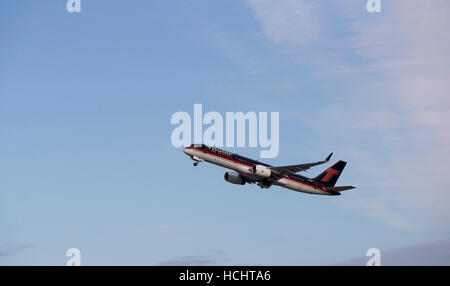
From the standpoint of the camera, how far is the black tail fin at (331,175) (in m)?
132

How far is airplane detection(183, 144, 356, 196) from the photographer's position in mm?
112875

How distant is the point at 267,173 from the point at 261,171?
132 centimetres

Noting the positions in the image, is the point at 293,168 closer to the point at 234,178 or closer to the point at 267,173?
the point at 267,173

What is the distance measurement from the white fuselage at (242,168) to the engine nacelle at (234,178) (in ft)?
19.7

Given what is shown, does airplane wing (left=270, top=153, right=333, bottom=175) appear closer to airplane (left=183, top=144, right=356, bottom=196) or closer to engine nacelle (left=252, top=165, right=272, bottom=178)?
airplane (left=183, top=144, right=356, bottom=196)

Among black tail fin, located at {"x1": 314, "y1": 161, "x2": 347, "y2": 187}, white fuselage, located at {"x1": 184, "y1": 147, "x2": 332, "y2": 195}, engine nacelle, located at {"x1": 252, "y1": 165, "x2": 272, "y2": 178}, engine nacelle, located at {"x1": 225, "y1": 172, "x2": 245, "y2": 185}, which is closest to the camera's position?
white fuselage, located at {"x1": 184, "y1": 147, "x2": 332, "y2": 195}

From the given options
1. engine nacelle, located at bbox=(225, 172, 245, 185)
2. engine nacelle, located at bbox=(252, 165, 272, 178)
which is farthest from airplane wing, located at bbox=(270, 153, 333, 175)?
engine nacelle, located at bbox=(225, 172, 245, 185)

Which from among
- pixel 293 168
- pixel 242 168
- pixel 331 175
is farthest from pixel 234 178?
pixel 331 175

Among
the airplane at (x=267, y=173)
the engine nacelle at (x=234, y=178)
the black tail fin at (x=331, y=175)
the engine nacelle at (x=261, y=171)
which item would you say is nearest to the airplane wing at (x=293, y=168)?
the airplane at (x=267, y=173)

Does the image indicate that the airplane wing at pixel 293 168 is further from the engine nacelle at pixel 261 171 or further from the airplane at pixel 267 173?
the engine nacelle at pixel 261 171

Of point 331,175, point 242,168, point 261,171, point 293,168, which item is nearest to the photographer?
point 293,168

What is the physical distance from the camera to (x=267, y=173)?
11856cm
